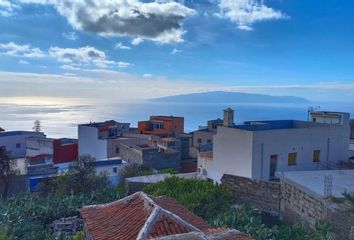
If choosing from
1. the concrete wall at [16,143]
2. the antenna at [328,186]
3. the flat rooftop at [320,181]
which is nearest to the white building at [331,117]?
the flat rooftop at [320,181]

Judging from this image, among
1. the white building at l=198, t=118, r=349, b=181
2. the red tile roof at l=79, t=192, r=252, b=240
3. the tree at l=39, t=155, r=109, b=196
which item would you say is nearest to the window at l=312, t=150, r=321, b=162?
the white building at l=198, t=118, r=349, b=181

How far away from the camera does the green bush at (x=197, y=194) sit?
14609 mm

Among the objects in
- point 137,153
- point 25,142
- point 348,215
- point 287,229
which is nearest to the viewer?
point 348,215

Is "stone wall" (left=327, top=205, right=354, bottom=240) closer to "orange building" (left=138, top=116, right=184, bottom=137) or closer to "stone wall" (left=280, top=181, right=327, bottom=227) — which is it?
"stone wall" (left=280, top=181, right=327, bottom=227)

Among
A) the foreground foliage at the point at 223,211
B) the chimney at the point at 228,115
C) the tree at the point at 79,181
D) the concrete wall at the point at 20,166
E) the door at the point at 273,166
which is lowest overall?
the concrete wall at the point at 20,166

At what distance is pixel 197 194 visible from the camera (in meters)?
15.0

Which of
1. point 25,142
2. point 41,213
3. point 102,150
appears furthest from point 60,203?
Result: point 25,142

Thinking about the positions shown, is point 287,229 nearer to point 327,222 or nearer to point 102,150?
point 327,222

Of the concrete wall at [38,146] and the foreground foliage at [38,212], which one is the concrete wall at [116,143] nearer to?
the concrete wall at [38,146]

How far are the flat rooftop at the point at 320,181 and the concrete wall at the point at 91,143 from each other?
23.2m

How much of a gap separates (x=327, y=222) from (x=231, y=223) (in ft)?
9.88

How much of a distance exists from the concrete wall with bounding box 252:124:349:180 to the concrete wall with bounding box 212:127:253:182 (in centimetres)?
36

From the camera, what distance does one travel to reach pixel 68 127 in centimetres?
7319

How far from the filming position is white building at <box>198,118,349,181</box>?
1839cm
